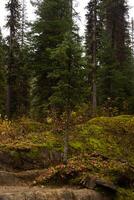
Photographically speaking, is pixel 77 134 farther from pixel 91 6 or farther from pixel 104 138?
pixel 91 6

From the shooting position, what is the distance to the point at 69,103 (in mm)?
18141

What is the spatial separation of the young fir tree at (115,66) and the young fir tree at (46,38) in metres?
5.69

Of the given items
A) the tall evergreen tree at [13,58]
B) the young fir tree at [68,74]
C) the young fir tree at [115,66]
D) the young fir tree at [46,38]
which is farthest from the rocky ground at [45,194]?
the tall evergreen tree at [13,58]

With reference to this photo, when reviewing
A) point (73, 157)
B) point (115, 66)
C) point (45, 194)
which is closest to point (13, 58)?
point (115, 66)

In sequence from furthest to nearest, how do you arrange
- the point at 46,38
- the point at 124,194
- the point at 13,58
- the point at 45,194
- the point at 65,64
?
1. the point at 13,58
2. the point at 46,38
3. the point at 65,64
4. the point at 124,194
5. the point at 45,194

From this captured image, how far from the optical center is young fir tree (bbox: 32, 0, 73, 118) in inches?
1069

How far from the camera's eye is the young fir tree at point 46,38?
2716cm

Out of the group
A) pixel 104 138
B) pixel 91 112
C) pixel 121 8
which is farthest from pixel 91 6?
pixel 104 138

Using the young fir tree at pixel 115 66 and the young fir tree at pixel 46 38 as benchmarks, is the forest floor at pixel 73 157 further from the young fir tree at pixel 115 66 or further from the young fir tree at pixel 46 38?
the young fir tree at pixel 115 66

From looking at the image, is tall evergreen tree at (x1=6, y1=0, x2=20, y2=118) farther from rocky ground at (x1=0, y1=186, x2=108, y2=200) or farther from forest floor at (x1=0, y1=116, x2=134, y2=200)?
rocky ground at (x1=0, y1=186, x2=108, y2=200)

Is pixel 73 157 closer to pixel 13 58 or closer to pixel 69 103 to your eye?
pixel 69 103

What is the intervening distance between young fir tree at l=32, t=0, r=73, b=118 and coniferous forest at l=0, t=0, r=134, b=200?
0.21 feet

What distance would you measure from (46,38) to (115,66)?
7.34 m

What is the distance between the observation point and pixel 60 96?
18.1 meters
